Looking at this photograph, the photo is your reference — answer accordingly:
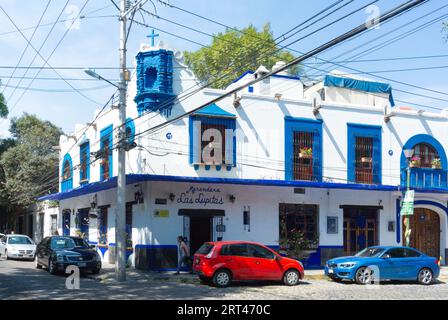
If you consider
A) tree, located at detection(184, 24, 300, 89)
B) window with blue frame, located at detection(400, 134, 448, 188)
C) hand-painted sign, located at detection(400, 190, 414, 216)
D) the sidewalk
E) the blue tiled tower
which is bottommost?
the sidewalk

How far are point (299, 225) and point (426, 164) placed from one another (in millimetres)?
7922

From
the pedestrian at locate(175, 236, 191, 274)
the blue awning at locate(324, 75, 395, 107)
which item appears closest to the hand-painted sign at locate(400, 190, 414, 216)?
the blue awning at locate(324, 75, 395, 107)

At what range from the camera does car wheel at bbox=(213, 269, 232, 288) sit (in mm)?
18073

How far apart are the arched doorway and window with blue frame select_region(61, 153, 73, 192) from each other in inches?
804

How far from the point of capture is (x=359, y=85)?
30.1 metres

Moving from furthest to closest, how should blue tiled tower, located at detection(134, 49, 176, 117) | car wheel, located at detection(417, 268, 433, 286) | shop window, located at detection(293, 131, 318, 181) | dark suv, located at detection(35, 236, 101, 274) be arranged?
shop window, located at detection(293, 131, 318, 181) < blue tiled tower, located at detection(134, 49, 176, 117) < dark suv, located at detection(35, 236, 101, 274) < car wheel, located at detection(417, 268, 433, 286)

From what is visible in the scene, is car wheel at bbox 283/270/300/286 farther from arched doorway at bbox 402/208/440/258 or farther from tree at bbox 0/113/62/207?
tree at bbox 0/113/62/207

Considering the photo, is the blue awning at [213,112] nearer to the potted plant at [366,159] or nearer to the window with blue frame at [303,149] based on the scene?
the window with blue frame at [303,149]

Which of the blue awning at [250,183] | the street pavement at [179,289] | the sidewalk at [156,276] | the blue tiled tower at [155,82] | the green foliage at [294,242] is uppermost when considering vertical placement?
the blue tiled tower at [155,82]

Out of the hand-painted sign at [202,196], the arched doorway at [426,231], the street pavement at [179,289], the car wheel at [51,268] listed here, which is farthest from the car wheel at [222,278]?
the arched doorway at [426,231]

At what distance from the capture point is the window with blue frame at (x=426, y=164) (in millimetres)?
28047

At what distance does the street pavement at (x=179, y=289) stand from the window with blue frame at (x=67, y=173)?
44.8 feet

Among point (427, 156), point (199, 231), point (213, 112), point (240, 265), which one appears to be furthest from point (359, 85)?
point (240, 265)
